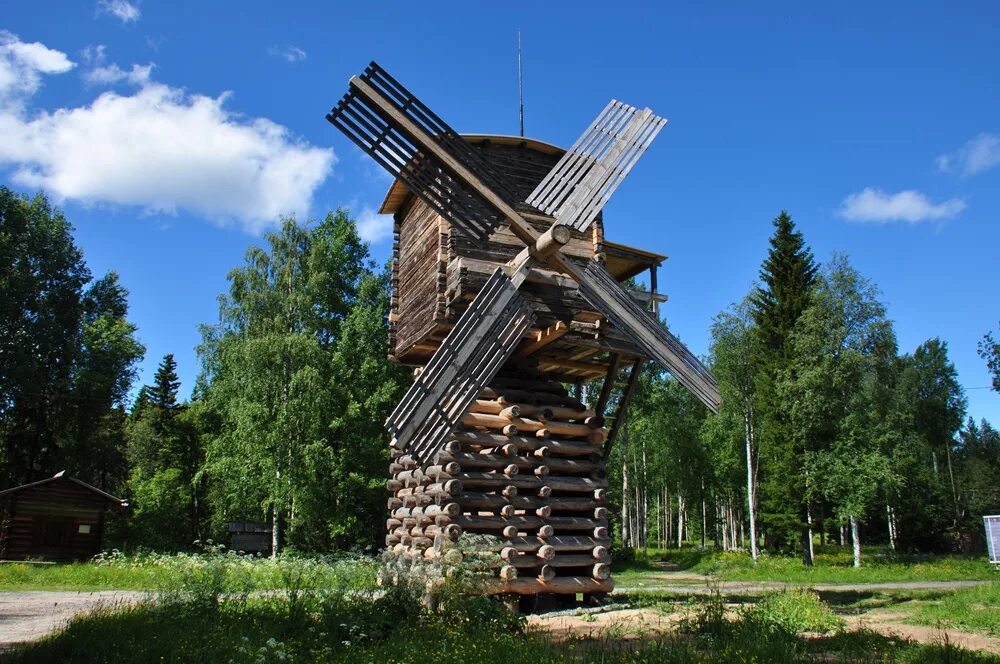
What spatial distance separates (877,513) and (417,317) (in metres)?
39.1

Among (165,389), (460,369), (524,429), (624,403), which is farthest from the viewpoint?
(165,389)

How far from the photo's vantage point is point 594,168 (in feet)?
42.9

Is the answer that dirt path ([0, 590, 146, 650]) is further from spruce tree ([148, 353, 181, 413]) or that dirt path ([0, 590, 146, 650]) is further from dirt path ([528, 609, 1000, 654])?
spruce tree ([148, 353, 181, 413])

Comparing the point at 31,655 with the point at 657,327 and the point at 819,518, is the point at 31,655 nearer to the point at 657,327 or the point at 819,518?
the point at 657,327

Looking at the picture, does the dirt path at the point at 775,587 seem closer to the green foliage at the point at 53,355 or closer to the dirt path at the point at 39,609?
the dirt path at the point at 39,609

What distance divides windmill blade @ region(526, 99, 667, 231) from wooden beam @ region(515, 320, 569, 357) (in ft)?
5.92

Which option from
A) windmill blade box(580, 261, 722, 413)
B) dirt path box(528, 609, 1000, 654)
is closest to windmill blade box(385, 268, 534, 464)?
windmill blade box(580, 261, 722, 413)

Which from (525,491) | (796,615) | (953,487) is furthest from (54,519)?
(953,487)

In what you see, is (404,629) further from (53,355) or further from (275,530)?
(53,355)

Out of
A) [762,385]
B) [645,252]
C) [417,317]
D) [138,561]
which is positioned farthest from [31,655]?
[762,385]

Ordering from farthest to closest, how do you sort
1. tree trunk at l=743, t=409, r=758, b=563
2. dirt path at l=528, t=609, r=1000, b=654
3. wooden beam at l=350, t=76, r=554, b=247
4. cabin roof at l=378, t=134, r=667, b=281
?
tree trunk at l=743, t=409, r=758, b=563 < cabin roof at l=378, t=134, r=667, b=281 < wooden beam at l=350, t=76, r=554, b=247 < dirt path at l=528, t=609, r=1000, b=654

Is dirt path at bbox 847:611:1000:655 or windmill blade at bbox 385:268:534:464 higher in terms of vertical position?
windmill blade at bbox 385:268:534:464

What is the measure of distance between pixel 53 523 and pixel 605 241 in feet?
75.0

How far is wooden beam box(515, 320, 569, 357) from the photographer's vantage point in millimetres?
12648
